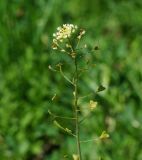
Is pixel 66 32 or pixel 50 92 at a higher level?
pixel 66 32

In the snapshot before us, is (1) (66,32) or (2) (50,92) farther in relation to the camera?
(2) (50,92)

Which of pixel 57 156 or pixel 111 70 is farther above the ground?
pixel 111 70

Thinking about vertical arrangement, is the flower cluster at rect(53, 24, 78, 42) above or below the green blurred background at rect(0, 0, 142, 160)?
above

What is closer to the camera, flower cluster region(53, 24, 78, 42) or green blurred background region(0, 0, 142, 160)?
flower cluster region(53, 24, 78, 42)

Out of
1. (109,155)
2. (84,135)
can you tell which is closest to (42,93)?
(84,135)

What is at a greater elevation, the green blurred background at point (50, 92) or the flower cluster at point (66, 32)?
the flower cluster at point (66, 32)

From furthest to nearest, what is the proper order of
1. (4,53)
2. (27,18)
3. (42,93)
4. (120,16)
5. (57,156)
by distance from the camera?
(120,16) → (27,18) → (4,53) → (42,93) → (57,156)

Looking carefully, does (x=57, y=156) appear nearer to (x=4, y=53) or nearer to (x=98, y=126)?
(x=98, y=126)

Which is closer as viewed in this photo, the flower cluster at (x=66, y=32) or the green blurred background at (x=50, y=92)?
the flower cluster at (x=66, y=32)
